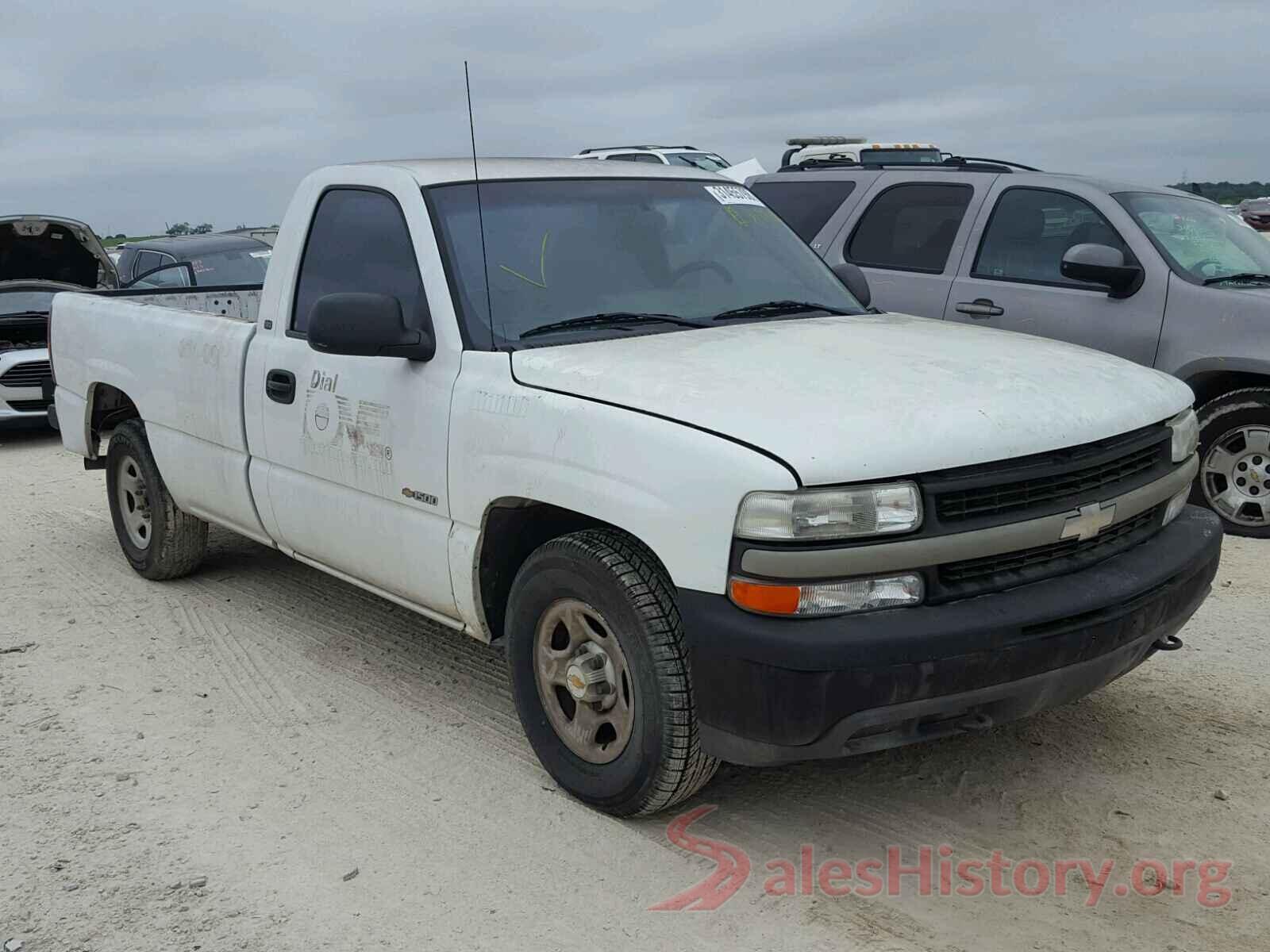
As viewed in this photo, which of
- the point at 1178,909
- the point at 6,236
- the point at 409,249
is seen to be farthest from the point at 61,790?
the point at 6,236

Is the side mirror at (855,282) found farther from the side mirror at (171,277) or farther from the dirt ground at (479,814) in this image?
the side mirror at (171,277)

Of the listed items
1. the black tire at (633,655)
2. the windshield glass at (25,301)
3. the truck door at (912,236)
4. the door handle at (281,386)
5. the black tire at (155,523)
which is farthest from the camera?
the windshield glass at (25,301)

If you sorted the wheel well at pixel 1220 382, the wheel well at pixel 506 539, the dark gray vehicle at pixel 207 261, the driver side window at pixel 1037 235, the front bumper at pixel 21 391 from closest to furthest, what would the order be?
1. the wheel well at pixel 506 539
2. the wheel well at pixel 1220 382
3. the driver side window at pixel 1037 235
4. the front bumper at pixel 21 391
5. the dark gray vehicle at pixel 207 261

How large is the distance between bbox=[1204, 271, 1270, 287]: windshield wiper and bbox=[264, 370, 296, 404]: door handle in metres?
4.74

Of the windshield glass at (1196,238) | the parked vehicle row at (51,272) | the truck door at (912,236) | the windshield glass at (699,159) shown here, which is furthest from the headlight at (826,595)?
the windshield glass at (699,159)

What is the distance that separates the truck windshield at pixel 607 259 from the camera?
4184 millimetres

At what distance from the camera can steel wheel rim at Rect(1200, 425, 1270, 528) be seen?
6.66 meters

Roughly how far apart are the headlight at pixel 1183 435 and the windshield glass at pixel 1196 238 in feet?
9.91

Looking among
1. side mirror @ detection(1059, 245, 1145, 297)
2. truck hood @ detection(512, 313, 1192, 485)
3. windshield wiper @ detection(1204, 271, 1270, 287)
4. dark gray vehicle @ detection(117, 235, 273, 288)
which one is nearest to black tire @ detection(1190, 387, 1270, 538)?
windshield wiper @ detection(1204, 271, 1270, 287)

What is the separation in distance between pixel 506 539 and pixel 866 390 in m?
1.26

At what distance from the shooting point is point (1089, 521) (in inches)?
138

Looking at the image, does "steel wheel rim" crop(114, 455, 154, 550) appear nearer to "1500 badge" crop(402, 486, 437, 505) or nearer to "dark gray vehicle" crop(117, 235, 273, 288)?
"1500 badge" crop(402, 486, 437, 505)

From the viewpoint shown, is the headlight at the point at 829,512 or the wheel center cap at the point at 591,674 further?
the wheel center cap at the point at 591,674

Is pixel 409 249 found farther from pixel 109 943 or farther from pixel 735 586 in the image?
pixel 109 943
